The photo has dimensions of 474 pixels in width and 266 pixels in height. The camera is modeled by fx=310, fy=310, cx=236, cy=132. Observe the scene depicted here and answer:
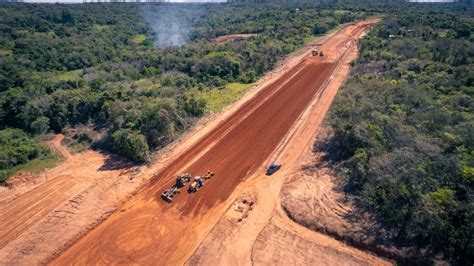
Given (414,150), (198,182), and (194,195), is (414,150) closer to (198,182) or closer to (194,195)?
(198,182)

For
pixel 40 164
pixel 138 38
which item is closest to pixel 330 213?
pixel 40 164

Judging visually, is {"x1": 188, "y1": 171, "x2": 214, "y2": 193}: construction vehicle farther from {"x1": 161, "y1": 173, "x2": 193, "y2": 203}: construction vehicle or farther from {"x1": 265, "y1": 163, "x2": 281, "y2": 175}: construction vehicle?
{"x1": 265, "y1": 163, "x2": 281, "y2": 175}: construction vehicle

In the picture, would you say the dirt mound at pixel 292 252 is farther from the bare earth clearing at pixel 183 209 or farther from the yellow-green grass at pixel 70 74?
the yellow-green grass at pixel 70 74

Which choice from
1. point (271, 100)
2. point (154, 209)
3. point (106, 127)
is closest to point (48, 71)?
point (106, 127)

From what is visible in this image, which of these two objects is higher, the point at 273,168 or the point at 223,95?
the point at 223,95

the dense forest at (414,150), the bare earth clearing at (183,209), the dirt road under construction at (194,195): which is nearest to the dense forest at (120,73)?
the bare earth clearing at (183,209)

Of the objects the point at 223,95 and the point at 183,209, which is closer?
the point at 183,209
